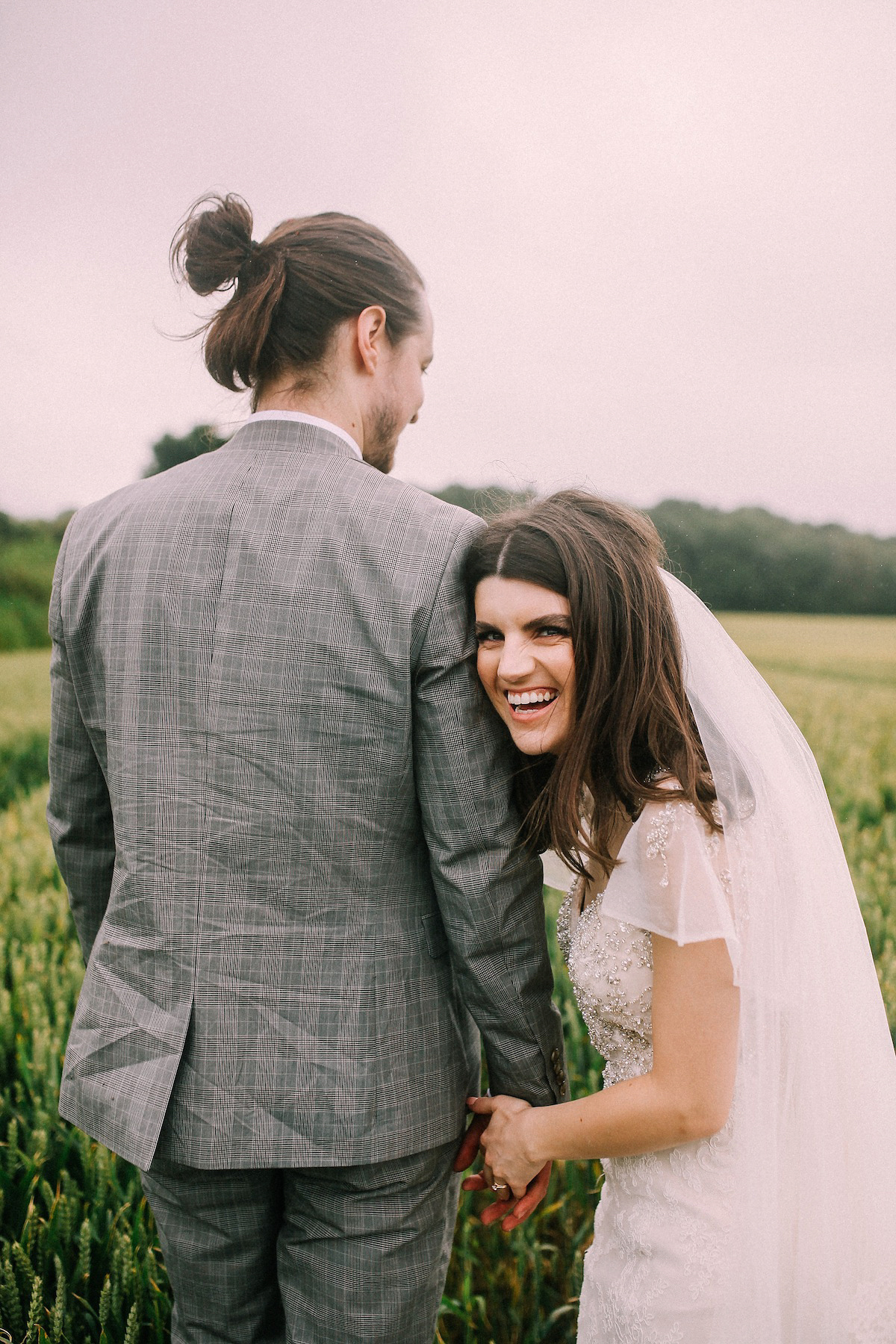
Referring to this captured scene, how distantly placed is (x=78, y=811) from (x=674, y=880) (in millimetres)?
1217

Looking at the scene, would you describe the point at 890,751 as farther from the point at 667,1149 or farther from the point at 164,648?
the point at 164,648

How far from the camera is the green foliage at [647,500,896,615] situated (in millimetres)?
6770

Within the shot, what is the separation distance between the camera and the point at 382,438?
5.88 ft

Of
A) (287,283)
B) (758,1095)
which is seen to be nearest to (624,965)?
(758,1095)

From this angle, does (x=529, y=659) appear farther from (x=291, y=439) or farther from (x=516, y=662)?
(x=291, y=439)

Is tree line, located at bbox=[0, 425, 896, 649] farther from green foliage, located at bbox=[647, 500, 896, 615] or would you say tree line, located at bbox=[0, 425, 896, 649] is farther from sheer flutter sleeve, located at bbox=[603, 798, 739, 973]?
sheer flutter sleeve, located at bbox=[603, 798, 739, 973]

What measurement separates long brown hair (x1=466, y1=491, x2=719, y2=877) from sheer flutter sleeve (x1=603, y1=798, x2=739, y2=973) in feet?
0.17

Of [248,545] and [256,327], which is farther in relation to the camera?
[256,327]

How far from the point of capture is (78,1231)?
2303 millimetres

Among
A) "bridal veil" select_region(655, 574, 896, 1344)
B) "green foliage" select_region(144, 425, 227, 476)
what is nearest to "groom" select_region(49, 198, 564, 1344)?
"bridal veil" select_region(655, 574, 896, 1344)

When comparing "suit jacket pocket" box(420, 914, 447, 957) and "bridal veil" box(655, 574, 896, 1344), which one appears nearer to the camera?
"bridal veil" box(655, 574, 896, 1344)

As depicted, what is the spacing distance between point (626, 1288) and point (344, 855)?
905mm

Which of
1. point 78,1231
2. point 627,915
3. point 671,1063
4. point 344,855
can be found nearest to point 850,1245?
point 671,1063

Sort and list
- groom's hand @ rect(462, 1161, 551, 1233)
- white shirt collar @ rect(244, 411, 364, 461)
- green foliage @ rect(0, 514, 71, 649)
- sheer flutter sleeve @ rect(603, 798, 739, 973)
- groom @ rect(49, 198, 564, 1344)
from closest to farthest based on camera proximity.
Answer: sheer flutter sleeve @ rect(603, 798, 739, 973)
groom @ rect(49, 198, 564, 1344)
white shirt collar @ rect(244, 411, 364, 461)
groom's hand @ rect(462, 1161, 551, 1233)
green foliage @ rect(0, 514, 71, 649)
